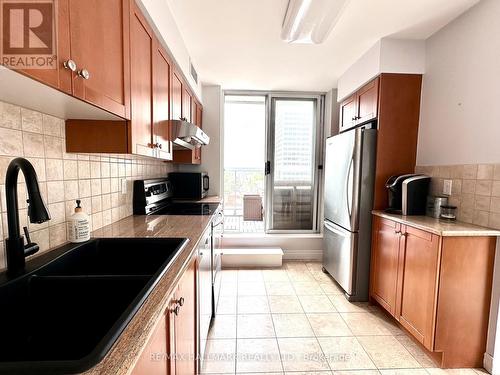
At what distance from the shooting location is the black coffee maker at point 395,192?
2.22 metres

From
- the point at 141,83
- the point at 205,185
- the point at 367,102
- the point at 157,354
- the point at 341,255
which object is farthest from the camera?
the point at 205,185

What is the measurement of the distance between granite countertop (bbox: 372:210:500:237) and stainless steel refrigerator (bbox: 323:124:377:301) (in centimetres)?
37

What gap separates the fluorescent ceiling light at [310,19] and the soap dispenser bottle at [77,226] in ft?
5.92

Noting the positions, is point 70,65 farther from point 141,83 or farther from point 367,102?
point 367,102

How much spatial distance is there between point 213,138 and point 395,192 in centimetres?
239

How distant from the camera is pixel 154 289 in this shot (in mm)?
812

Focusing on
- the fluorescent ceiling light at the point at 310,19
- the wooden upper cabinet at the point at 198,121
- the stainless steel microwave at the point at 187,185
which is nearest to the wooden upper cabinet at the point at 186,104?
the wooden upper cabinet at the point at 198,121

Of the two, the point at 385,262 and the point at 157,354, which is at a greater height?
the point at 157,354

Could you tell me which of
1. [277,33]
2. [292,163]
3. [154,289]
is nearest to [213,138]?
[292,163]

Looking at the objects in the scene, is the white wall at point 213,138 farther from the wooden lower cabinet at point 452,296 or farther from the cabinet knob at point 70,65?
the cabinet knob at point 70,65

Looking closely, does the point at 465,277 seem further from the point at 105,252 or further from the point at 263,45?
the point at 263,45

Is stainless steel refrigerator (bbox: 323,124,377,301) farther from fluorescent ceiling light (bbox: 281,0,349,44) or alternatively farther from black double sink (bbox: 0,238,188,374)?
black double sink (bbox: 0,238,188,374)

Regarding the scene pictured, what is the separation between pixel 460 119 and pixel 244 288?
2500 mm

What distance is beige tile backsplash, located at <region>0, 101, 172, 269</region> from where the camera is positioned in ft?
3.12
